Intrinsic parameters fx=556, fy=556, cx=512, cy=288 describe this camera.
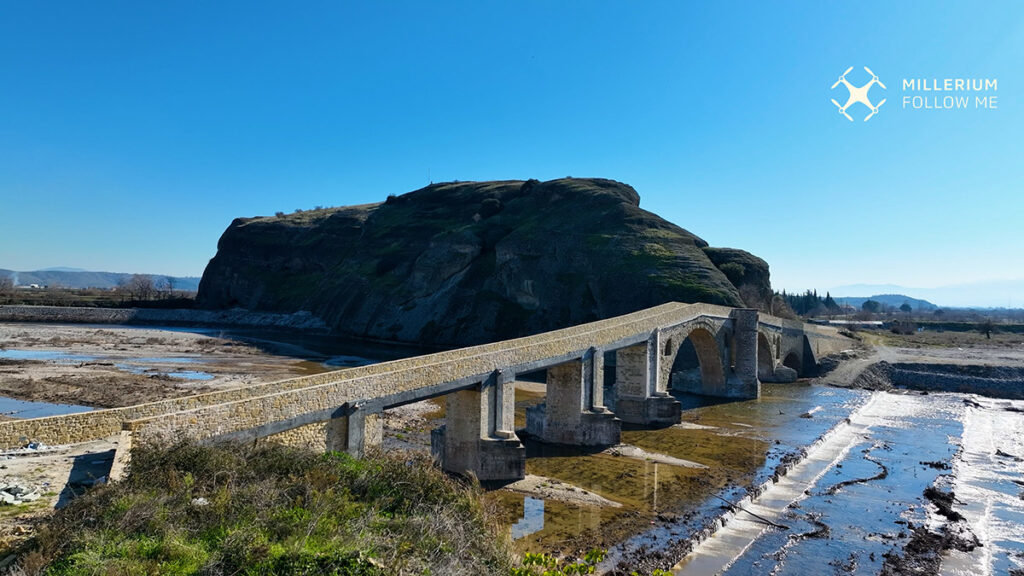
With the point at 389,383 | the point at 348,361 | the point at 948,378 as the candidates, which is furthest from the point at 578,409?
the point at 948,378

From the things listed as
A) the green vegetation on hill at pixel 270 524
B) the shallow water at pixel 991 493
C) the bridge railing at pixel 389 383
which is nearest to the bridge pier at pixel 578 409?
the bridge railing at pixel 389 383

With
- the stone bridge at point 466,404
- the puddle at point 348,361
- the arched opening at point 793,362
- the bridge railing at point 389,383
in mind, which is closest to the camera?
the bridge railing at point 389,383

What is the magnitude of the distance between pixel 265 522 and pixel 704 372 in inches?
1499

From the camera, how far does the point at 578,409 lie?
25.5m

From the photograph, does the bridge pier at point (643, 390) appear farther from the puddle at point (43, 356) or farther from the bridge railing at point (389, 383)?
the puddle at point (43, 356)

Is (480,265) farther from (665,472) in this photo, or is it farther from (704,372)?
(665,472)

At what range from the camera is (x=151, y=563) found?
672 centimetres

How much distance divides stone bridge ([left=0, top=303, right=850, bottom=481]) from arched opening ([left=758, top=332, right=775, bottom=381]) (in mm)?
11880

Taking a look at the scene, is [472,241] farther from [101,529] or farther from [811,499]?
[101,529]

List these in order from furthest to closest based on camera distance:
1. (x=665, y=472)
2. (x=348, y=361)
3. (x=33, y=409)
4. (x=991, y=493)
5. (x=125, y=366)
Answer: (x=348, y=361) → (x=125, y=366) → (x=33, y=409) → (x=665, y=472) → (x=991, y=493)

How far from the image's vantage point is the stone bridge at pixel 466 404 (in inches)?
517

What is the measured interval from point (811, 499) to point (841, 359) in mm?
42539

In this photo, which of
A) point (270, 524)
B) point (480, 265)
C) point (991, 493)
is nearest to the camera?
point (270, 524)

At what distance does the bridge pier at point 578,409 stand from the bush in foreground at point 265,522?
14469 mm
